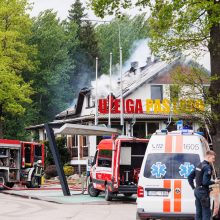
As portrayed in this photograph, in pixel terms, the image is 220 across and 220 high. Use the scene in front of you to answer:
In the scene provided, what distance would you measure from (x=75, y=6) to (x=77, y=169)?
139 feet

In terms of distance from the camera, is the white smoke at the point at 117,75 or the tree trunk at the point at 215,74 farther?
the white smoke at the point at 117,75

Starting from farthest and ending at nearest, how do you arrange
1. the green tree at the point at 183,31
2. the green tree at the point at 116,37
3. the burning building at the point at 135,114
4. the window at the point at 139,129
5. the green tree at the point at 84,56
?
the green tree at the point at 116,37
the green tree at the point at 84,56
the window at the point at 139,129
the burning building at the point at 135,114
the green tree at the point at 183,31

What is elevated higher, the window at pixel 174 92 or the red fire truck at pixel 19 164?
the window at pixel 174 92

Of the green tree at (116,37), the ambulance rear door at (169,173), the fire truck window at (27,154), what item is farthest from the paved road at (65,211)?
the green tree at (116,37)

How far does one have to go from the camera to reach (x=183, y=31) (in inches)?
931

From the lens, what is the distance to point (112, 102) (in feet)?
168

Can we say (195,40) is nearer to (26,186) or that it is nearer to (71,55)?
(26,186)

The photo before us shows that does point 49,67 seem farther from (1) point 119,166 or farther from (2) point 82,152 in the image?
(1) point 119,166

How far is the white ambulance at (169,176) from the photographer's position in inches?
604

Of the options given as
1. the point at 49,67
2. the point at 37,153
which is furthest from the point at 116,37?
the point at 37,153

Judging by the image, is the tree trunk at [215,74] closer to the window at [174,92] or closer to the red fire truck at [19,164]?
the window at [174,92]

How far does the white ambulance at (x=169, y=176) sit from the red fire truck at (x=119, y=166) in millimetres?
8662

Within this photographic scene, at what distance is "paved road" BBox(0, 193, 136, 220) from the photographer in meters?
18.7

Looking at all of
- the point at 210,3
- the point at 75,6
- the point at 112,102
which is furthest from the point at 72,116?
the point at 210,3
